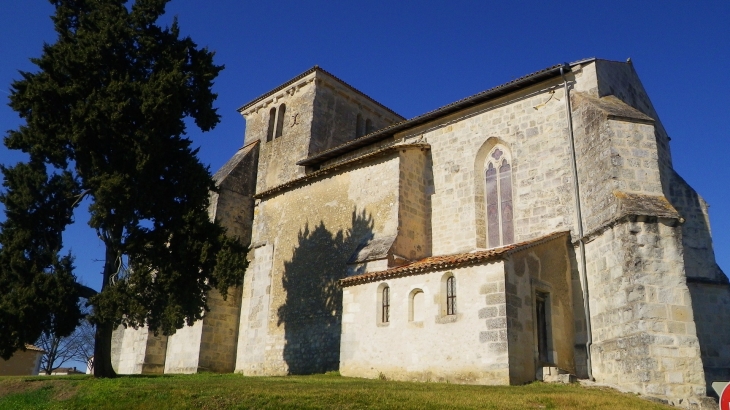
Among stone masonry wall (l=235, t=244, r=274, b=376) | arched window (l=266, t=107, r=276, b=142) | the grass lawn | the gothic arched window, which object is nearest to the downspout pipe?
the grass lawn

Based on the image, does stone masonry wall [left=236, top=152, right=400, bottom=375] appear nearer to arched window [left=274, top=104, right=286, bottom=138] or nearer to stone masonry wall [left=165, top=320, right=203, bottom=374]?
stone masonry wall [left=165, top=320, right=203, bottom=374]

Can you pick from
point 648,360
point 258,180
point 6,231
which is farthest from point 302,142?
point 648,360

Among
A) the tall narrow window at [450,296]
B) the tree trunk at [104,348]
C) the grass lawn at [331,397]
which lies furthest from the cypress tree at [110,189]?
the tall narrow window at [450,296]

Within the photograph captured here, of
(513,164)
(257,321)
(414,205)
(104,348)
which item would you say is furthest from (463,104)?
(104,348)

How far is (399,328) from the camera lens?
13734 mm

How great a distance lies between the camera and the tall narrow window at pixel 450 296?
42.6 feet

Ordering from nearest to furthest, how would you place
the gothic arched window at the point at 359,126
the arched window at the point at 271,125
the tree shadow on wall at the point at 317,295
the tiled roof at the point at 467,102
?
the tiled roof at the point at 467,102
the tree shadow on wall at the point at 317,295
the arched window at the point at 271,125
the gothic arched window at the point at 359,126

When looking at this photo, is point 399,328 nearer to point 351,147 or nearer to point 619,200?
point 619,200

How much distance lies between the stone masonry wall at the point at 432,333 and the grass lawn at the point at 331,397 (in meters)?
0.98

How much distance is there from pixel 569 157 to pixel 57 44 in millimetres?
14333

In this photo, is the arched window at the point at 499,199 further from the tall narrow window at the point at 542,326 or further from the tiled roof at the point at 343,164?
the tall narrow window at the point at 542,326

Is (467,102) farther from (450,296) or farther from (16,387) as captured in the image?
(16,387)

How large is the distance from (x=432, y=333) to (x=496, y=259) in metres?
2.27

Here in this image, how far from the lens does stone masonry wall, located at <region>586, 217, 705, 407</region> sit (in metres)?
11.1
